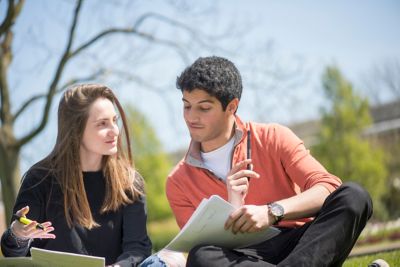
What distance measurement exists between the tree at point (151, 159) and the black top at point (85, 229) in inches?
777

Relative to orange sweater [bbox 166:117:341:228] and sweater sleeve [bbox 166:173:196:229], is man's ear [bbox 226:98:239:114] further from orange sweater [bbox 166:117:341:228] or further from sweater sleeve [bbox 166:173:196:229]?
sweater sleeve [bbox 166:173:196:229]

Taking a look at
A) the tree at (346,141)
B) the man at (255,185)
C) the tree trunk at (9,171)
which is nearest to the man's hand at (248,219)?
the man at (255,185)

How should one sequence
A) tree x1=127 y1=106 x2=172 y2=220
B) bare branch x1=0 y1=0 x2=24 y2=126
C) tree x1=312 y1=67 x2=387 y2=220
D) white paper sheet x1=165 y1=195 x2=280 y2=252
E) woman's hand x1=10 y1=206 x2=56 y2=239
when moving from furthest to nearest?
tree x1=127 y1=106 x2=172 y2=220
tree x1=312 y1=67 x2=387 y2=220
bare branch x1=0 y1=0 x2=24 y2=126
woman's hand x1=10 y1=206 x2=56 y2=239
white paper sheet x1=165 y1=195 x2=280 y2=252

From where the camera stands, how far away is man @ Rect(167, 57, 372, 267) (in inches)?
100

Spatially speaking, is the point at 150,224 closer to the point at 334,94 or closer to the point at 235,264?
the point at 334,94

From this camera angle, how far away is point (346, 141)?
721 inches

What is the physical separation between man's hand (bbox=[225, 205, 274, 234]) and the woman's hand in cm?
93

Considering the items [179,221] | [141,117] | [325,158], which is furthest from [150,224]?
[179,221]

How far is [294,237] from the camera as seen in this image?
2.81m

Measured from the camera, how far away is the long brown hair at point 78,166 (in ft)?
10.3

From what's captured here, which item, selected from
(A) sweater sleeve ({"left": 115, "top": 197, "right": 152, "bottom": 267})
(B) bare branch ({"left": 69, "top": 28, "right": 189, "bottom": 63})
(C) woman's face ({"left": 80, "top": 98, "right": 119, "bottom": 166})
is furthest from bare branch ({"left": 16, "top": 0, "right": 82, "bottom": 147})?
(A) sweater sleeve ({"left": 115, "top": 197, "right": 152, "bottom": 267})

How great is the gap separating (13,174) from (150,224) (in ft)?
53.4

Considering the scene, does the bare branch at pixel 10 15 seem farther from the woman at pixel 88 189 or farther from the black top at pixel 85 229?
the black top at pixel 85 229

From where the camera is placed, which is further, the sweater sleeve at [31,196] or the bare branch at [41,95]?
the bare branch at [41,95]
